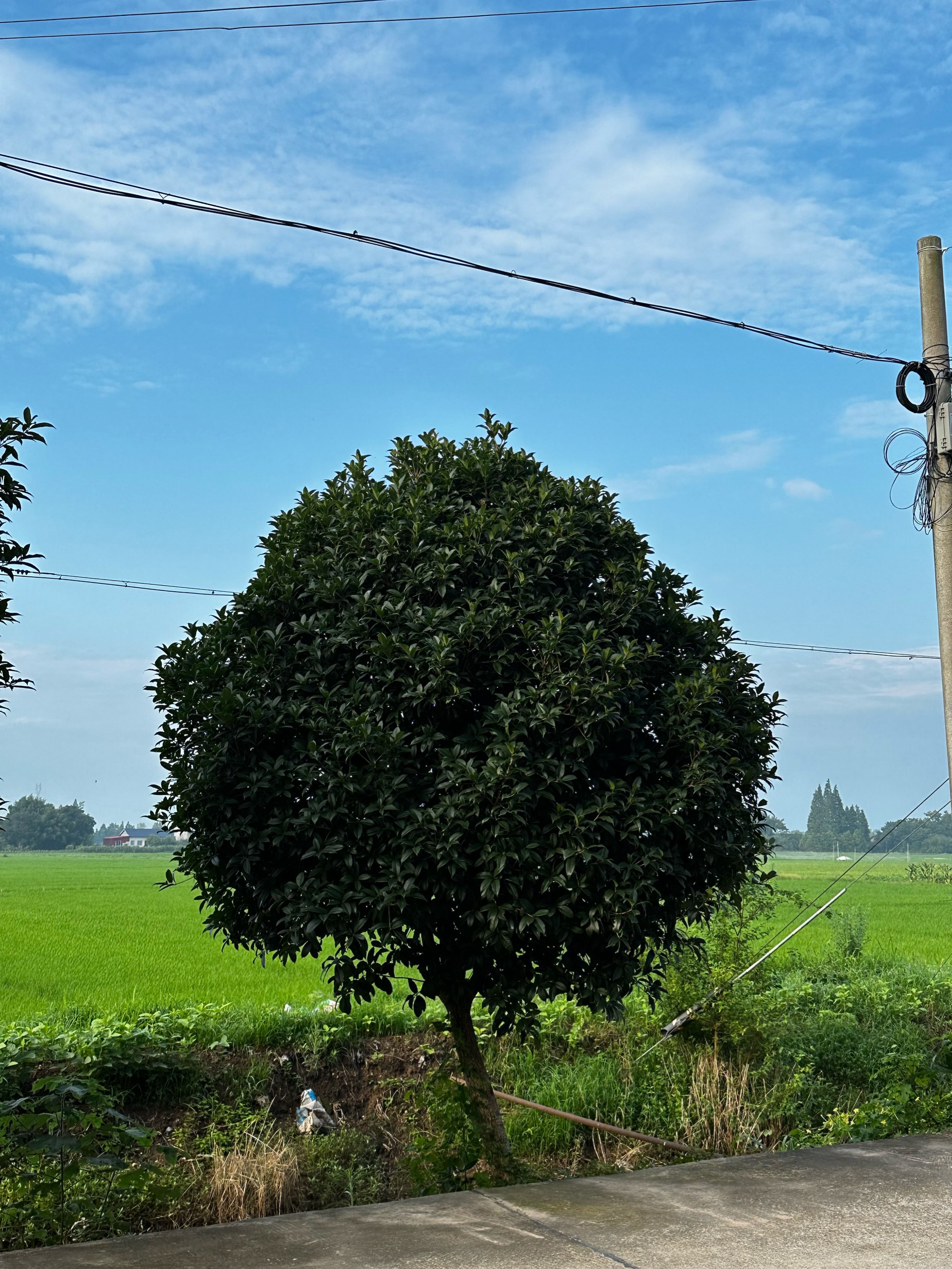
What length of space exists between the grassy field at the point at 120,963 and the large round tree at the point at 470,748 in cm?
154

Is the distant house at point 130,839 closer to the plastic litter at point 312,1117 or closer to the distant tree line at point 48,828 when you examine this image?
the distant tree line at point 48,828

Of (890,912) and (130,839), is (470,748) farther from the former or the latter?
(130,839)

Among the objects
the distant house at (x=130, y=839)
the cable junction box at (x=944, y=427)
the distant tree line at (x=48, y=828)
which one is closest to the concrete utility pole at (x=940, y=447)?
the cable junction box at (x=944, y=427)

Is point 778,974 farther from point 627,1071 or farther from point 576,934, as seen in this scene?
point 576,934

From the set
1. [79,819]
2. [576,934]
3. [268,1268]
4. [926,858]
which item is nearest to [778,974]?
[576,934]

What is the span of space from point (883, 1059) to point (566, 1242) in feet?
14.8

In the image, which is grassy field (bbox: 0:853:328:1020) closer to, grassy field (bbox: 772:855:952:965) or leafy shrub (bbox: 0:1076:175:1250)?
leafy shrub (bbox: 0:1076:175:1250)

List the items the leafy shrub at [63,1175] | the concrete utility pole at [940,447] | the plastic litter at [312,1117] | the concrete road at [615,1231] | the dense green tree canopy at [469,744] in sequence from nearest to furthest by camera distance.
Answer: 1. the concrete road at [615,1231]
2. the leafy shrub at [63,1175]
3. the dense green tree canopy at [469,744]
4. the plastic litter at [312,1117]
5. the concrete utility pole at [940,447]

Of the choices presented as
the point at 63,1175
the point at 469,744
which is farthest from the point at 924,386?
the point at 63,1175

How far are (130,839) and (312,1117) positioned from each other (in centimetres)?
12580

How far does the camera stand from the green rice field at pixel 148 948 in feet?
35.7

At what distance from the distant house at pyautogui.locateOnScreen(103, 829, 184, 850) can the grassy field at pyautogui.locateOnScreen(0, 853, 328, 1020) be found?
93907mm

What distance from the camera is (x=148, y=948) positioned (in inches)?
627

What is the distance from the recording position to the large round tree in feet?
15.2
